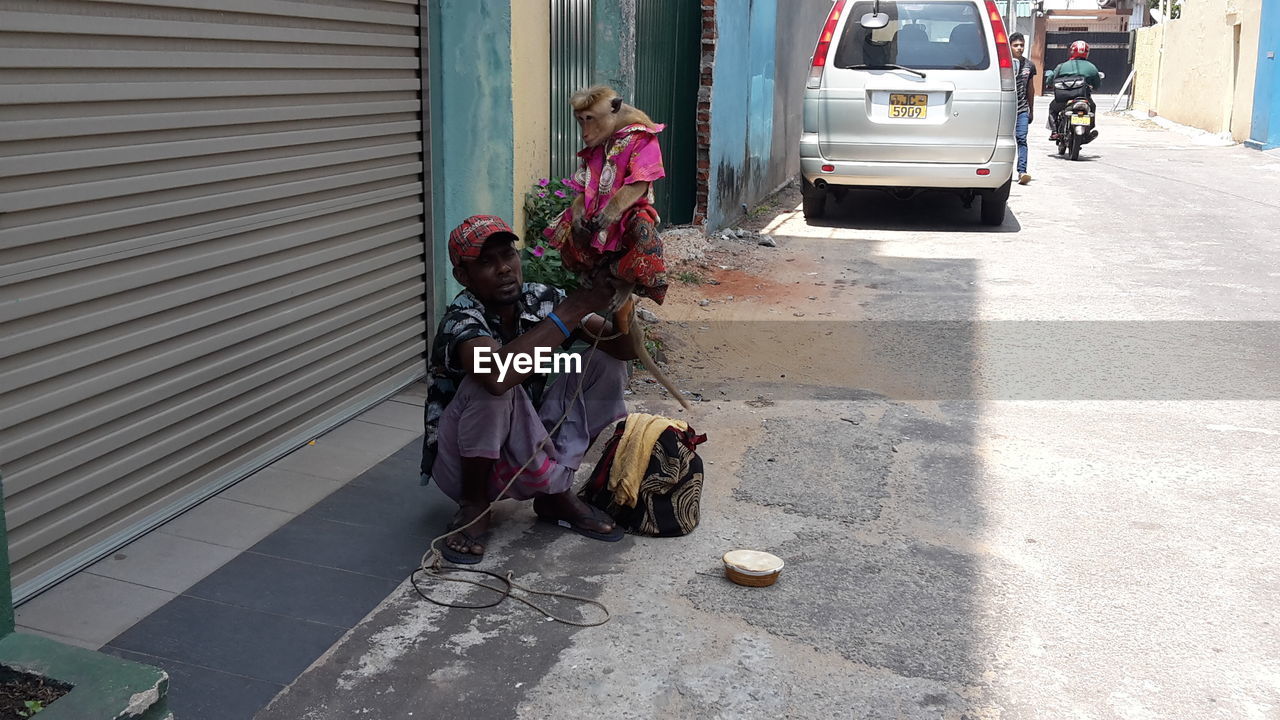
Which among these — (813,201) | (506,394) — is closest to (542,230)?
(506,394)

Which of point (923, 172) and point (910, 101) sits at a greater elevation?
point (910, 101)

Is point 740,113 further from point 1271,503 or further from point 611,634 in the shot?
point 611,634

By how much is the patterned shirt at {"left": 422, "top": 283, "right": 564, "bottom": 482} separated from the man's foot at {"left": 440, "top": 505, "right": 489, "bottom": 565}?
0.62 feet

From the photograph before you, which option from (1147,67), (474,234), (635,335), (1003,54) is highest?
(1147,67)

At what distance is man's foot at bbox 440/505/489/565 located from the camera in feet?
12.1

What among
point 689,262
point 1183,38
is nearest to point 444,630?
point 689,262

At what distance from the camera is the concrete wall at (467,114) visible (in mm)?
5277

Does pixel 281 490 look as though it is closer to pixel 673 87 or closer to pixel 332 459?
pixel 332 459

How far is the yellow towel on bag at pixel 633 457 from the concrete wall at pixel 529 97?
2.14m

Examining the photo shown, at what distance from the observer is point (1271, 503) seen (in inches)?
170

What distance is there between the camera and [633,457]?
12.8 feet

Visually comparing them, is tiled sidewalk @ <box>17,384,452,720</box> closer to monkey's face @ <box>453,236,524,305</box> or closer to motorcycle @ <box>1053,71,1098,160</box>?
monkey's face @ <box>453,236,524,305</box>

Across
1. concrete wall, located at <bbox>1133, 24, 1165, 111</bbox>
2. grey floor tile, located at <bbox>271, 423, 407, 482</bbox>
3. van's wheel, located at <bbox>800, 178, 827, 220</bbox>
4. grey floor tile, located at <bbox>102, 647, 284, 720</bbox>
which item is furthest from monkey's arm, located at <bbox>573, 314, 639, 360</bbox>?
concrete wall, located at <bbox>1133, 24, 1165, 111</bbox>

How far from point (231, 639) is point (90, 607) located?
0.47 metres
